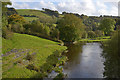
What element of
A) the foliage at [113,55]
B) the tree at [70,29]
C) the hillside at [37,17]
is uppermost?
the hillside at [37,17]

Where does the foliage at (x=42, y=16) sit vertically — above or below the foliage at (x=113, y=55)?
above

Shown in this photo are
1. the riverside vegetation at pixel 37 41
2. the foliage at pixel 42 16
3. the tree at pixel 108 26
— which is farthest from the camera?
the foliage at pixel 42 16

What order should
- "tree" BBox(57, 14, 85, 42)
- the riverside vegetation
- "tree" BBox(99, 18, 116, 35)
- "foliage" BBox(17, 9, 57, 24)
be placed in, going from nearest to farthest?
the riverside vegetation, "tree" BBox(57, 14, 85, 42), "tree" BBox(99, 18, 116, 35), "foliage" BBox(17, 9, 57, 24)

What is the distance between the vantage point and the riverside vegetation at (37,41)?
18094mm

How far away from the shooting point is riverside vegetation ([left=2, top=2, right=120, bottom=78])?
Result: 18094 mm

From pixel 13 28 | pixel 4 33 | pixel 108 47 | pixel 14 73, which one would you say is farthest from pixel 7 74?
pixel 13 28

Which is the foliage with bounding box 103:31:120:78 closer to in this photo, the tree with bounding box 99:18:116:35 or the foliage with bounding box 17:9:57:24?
the tree with bounding box 99:18:116:35

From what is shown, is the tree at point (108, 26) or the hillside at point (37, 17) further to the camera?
the hillside at point (37, 17)

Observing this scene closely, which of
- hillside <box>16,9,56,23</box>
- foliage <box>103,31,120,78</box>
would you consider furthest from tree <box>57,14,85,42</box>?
hillside <box>16,9,56,23</box>

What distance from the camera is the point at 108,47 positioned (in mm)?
13133

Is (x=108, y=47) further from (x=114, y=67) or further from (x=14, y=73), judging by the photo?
(x=14, y=73)

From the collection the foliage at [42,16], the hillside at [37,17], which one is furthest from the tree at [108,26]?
the hillside at [37,17]

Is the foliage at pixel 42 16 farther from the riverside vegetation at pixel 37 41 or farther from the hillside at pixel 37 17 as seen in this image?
the riverside vegetation at pixel 37 41

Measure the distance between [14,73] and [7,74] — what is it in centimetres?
93
